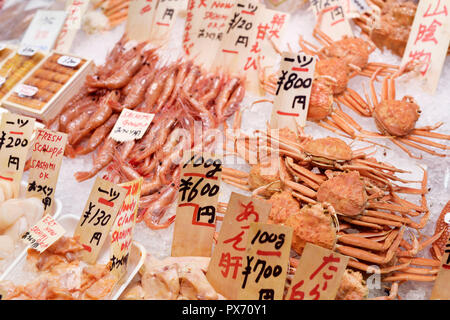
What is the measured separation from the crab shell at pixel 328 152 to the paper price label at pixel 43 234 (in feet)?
4.24

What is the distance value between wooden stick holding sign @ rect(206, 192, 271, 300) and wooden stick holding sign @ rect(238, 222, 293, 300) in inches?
3.9

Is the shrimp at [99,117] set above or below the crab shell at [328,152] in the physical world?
below

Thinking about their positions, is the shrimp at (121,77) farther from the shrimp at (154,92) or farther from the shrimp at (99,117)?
the shrimp at (154,92)

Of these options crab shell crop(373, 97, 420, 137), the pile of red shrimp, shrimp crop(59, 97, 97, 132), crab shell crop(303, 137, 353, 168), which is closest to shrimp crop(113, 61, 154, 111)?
the pile of red shrimp

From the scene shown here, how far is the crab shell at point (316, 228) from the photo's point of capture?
188 centimetres

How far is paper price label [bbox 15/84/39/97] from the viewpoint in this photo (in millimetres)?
2996

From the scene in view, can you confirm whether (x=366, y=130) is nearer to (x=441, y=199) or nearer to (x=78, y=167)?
(x=441, y=199)

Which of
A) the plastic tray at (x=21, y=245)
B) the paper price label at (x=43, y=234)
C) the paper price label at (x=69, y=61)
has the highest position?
the paper price label at (x=69, y=61)

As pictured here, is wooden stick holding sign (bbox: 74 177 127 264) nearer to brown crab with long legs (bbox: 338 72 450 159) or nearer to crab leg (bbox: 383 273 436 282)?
crab leg (bbox: 383 273 436 282)

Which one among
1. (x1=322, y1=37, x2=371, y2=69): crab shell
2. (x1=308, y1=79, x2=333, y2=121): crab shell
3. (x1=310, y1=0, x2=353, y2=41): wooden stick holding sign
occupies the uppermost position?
(x1=310, y1=0, x2=353, y2=41): wooden stick holding sign

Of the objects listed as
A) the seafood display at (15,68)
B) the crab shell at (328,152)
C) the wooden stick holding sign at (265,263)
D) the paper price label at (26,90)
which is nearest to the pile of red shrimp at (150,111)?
the paper price label at (26,90)

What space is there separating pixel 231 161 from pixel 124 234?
909 millimetres

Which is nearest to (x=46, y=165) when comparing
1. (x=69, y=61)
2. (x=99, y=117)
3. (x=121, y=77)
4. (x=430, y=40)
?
(x=99, y=117)

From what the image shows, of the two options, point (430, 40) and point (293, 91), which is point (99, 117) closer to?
point (293, 91)
